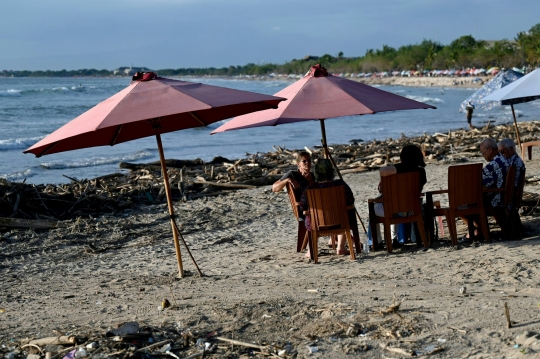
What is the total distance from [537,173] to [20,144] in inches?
859

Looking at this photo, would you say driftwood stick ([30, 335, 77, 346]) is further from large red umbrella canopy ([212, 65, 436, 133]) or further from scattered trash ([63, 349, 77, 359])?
large red umbrella canopy ([212, 65, 436, 133])

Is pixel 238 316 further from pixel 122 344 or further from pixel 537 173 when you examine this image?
pixel 537 173

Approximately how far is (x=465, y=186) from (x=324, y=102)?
1733mm

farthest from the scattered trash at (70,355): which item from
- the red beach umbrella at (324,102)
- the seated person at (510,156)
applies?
the seated person at (510,156)

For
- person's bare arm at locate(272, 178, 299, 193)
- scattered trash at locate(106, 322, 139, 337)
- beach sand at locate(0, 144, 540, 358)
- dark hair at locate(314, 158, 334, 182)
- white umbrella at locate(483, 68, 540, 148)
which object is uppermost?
white umbrella at locate(483, 68, 540, 148)

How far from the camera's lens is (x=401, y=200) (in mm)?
7203

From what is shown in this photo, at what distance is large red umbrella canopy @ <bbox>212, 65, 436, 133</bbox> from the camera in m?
6.96

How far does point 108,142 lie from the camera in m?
7.12

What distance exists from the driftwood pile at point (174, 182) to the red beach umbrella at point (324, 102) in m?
4.51

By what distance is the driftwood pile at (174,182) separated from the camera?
35.7 feet

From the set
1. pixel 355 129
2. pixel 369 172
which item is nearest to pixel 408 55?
pixel 355 129

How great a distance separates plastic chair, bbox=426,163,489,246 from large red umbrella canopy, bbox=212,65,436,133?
79 centimetres

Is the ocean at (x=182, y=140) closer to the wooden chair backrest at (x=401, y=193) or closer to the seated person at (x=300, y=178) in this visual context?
the seated person at (x=300, y=178)

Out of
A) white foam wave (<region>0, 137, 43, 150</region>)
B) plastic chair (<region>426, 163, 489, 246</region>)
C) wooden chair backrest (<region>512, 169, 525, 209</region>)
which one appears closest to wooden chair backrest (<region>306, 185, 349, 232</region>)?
plastic chair (<region>426, 163, 489, 246</region>)
